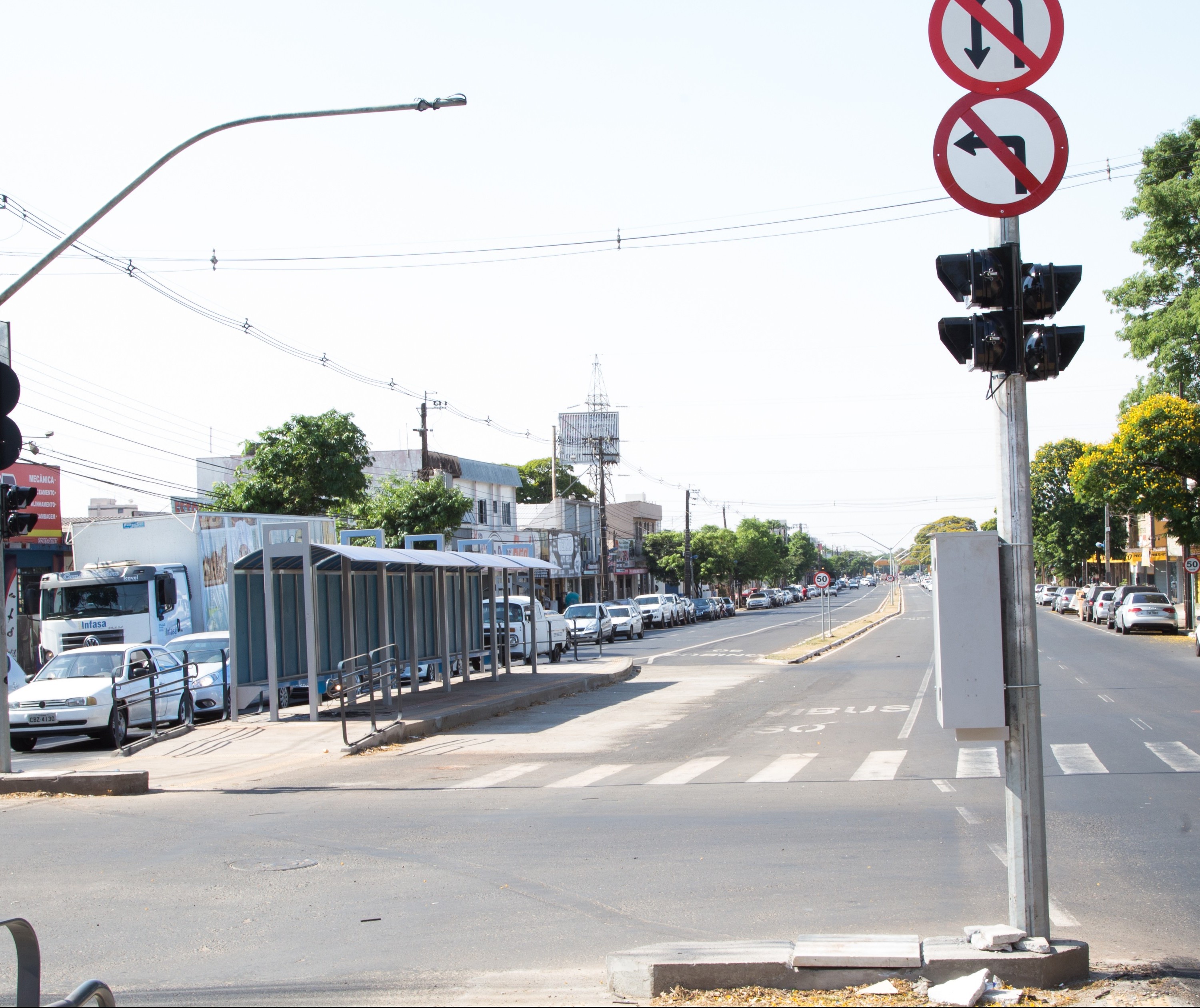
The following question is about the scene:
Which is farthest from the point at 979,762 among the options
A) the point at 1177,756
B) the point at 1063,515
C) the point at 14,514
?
the point at 1063,515

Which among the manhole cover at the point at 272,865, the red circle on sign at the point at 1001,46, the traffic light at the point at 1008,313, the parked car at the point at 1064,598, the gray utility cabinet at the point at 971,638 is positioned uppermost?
the red circle on sign at the point at 1001,46

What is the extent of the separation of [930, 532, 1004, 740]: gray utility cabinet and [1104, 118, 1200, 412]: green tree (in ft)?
107

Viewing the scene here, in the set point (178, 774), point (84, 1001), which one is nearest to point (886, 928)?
point (84, 1001)

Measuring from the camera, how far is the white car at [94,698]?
59.6 feet

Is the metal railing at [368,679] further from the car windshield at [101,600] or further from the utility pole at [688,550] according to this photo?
the utility pole at [688,550]

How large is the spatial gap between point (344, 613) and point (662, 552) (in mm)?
80683

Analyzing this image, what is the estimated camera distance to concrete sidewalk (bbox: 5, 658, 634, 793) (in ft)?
46.2

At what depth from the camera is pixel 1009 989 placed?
5.21m

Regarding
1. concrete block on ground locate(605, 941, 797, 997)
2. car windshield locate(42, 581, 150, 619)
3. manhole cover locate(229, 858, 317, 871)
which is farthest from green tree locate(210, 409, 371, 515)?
concrete block on ground locate(605, 941, 797, 997)

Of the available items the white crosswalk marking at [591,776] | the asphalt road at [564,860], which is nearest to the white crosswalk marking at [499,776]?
the asphalt road at [564,860]

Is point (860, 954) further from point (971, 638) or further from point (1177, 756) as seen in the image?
point (1177, 756)

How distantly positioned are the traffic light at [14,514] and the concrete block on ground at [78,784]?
2751mm

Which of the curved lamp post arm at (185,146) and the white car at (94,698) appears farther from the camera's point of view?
the white car at (94,698)

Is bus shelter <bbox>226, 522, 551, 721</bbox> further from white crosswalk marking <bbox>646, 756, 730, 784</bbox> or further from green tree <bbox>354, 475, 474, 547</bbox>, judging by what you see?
green tree <bbox>354, 475, 474, 547</bbox>
